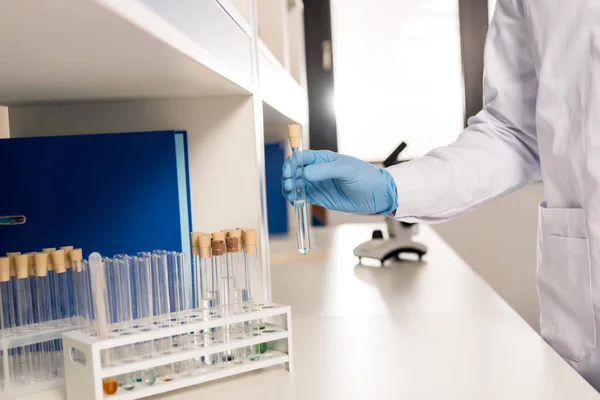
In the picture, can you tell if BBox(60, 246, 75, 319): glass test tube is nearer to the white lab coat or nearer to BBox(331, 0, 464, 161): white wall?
the white lab coat

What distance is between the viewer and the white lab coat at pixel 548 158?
1153 millimetres

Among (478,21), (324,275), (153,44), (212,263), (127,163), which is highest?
(478,21)

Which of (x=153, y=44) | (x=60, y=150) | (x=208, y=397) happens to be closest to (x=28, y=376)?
(x=208, y=397)

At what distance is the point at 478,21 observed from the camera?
406cm

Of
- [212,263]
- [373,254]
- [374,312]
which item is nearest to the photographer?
[212,263]

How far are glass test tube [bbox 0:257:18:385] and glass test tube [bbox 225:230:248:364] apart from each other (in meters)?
0.32

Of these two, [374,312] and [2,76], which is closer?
[2,76]

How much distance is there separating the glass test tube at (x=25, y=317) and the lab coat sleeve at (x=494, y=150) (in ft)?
2.48

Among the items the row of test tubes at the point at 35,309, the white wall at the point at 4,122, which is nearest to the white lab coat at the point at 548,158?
the row of test tubes at the point at 35,309

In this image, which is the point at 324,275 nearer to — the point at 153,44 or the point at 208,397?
the point at 208,397

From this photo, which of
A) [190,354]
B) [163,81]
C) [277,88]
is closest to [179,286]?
[190,354]

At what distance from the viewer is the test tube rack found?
0.89 m

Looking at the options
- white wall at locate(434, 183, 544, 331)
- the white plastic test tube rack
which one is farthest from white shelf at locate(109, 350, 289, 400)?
white wall at locate(434, 183, 544, 331)

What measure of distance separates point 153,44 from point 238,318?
1.37 feet
